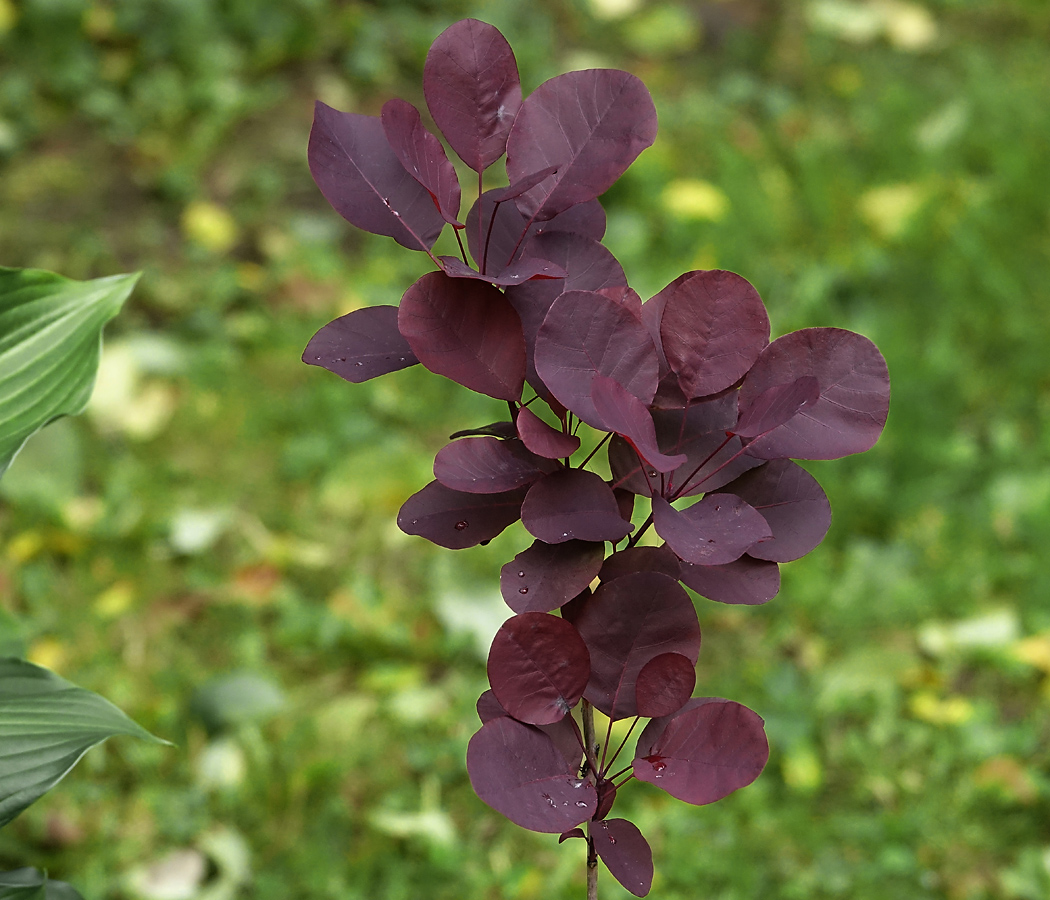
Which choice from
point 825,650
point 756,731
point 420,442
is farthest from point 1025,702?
point 756,731

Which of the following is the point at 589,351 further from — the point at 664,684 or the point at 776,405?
the point at 664,684

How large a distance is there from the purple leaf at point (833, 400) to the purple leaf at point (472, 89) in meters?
0.24

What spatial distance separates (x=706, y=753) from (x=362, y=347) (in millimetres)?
354

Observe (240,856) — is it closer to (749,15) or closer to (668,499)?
(668,499)

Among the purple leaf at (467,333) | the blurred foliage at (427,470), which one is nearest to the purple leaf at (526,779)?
the purple leaf at (467,333)

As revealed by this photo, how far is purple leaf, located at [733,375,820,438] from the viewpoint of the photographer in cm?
62

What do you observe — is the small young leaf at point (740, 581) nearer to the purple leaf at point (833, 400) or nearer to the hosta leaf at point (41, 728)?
the purple leaf at point (833, 400)

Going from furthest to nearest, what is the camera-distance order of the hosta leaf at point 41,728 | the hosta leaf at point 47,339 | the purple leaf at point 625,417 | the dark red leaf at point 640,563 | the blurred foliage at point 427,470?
the blurred foliage at point 427,470
the hosta leaf at point 47,339
the hosta leaf at point 41,728
the dark red leaf at point 640,563
the purple leaf at point 625,417

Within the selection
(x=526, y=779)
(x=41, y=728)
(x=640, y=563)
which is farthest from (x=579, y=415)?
(x=41, y=728)

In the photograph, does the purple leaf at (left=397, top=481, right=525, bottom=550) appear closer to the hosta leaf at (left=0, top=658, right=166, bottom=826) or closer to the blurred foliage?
the hosta leaf at (left=0, top=658, right=166, bottom=826)

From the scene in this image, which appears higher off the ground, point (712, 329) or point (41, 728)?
point (712, 329)

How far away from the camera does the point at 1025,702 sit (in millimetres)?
1844

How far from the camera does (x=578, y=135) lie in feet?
2.31

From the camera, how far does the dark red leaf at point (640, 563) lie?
713mm
